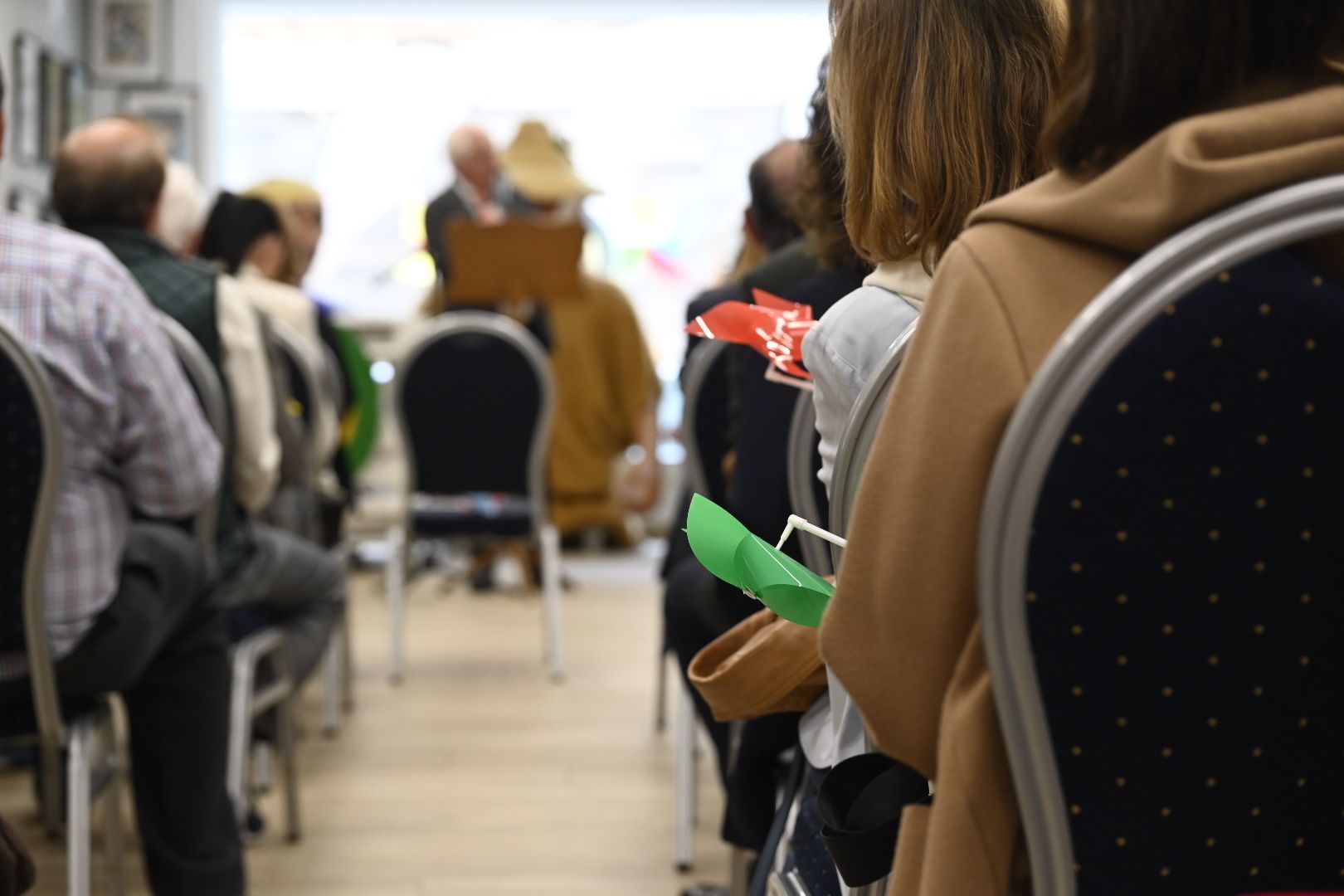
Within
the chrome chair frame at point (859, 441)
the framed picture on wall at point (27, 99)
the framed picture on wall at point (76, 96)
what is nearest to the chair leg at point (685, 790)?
the chrome chair frame at point (859, 441)

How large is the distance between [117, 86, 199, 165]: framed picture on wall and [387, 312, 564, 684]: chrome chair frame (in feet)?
11.7

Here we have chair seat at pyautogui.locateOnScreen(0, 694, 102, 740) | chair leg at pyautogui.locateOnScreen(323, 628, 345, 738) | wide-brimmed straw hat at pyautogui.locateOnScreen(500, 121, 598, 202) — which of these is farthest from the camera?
wide-brimmed straw hat at pyautogui.locateOnScreen(500, 121, 598, 202)

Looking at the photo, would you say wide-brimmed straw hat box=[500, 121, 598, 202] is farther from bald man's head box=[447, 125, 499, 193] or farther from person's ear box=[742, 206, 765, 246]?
person's ear box=[742, 206, 765, 246]

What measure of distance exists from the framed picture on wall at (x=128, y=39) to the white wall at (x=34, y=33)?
74 mm

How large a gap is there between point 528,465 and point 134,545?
192 cm

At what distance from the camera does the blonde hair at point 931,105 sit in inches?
A: 38.1

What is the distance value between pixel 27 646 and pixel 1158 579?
1.26 meters

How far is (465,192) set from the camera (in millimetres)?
5445

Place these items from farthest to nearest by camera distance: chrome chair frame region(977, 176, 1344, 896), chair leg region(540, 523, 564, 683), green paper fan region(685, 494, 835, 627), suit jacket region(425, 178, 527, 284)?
suit jacket region(425, 178, 527, 284) < chair leg region(540, 523, 564, 683) < green paper fan region(685, 494, 835, 627) < chrome chair frame region(977, 176, 1344, 896)

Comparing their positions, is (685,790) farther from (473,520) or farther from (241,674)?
(473,520)

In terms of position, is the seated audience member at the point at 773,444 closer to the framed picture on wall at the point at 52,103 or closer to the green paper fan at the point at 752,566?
the green paper fan at the point at 752,566

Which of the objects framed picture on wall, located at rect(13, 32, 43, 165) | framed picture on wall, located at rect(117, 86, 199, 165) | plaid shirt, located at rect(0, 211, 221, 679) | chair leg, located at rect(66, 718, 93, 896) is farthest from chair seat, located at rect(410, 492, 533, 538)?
framed picture on wall, located at rect(117, 86, 199, 165)

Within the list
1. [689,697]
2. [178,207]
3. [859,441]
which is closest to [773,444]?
[859,441]

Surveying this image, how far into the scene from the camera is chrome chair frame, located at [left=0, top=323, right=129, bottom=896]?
148cm
